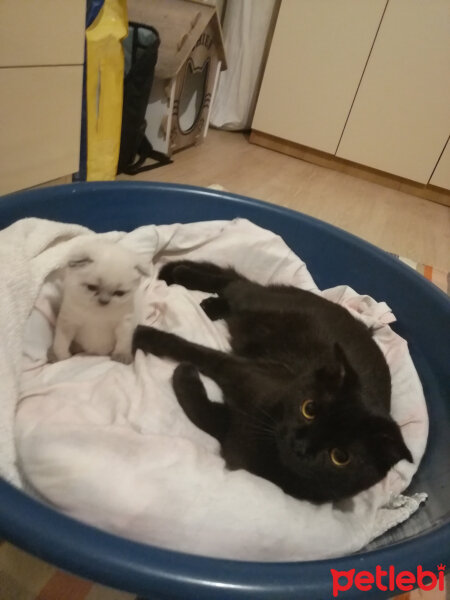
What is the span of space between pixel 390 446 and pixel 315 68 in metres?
2.79

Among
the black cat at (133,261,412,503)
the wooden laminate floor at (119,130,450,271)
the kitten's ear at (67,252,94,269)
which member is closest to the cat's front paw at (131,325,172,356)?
the black cat at (133,261,412,503)

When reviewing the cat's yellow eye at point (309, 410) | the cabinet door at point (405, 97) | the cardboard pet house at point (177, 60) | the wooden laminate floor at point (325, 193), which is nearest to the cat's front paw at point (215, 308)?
the cat's yellow eye at point (309, 410)

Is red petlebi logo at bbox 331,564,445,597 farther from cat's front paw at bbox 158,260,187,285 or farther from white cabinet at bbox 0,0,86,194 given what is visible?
white cabinet at bbox 0,0,86,194

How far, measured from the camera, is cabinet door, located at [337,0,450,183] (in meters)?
2.59

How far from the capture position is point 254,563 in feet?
1.89

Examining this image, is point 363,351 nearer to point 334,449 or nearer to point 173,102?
point 334,449

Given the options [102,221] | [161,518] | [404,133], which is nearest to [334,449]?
[161,518]

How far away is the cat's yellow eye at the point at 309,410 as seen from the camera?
2.49ft

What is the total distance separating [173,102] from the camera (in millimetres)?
2383

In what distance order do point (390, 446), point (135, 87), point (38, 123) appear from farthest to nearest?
point (135, 87) < point (38, 123) < point (390, 446)

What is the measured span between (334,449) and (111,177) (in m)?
1.65

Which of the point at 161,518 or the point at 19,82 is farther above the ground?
the point at 19,82

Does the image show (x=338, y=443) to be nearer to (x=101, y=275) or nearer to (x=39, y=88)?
(x=101, y=275)

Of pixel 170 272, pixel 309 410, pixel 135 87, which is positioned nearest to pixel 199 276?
pixel 170 272
